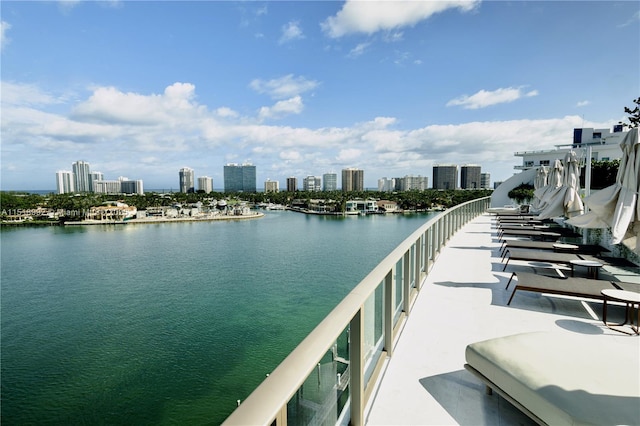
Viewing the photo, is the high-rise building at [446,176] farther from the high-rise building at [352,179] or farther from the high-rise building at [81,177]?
the high-rise building at [81,177]

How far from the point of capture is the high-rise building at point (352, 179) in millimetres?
178250

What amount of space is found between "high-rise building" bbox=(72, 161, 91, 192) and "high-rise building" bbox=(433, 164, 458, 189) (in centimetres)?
18498

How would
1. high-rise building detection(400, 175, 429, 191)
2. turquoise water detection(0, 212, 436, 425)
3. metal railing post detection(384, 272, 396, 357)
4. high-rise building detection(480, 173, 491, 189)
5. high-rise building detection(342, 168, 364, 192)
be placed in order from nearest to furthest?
metal railing post detection(384, 272, 396, 357), turquoise water detection(0, 212, 436, 425), high-rise building detection(480, 173, 491, 189), high-rise building detection(400, 175, 429, 191), high-rise building detection(342, 168, 364, 192)

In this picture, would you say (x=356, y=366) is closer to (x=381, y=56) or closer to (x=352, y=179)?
(x=381, y=56)

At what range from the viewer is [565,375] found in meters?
1.96

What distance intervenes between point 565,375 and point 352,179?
179042 millimetres

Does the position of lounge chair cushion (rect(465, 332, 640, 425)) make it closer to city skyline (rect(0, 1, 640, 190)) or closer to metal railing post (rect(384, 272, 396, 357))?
metal railing post (rect(384, 272, 396, 357))

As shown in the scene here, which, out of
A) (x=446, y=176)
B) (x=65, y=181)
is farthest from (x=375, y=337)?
(x=65, y=181)

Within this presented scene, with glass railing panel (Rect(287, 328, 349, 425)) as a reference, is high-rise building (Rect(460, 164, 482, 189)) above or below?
above

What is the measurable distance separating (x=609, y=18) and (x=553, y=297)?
9836mm

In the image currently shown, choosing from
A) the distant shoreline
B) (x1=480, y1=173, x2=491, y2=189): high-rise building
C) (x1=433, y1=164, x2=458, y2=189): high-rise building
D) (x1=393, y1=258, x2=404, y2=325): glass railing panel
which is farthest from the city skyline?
(x1=433, y1=164, x2=458, y2=189): high-rise building

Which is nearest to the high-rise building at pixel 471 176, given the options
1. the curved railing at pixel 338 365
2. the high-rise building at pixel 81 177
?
the curved railing at pixel 338 365

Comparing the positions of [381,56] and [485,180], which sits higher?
[381,56]

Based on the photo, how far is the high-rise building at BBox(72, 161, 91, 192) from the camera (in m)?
189
